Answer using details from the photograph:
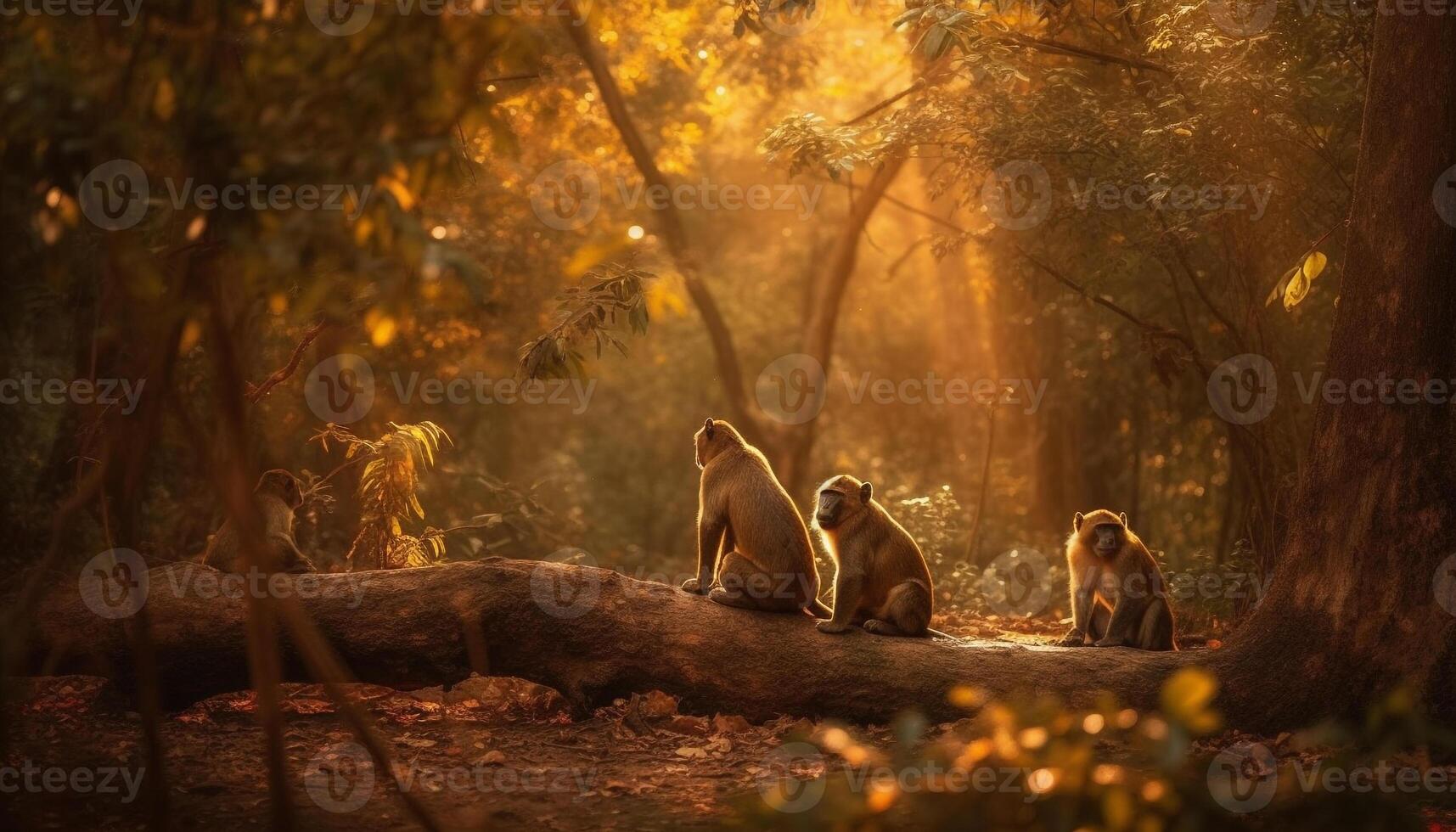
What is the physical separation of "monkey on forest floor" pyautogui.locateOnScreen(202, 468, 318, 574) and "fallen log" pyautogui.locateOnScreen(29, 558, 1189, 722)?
1.00 meters

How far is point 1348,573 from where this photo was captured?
7477mm

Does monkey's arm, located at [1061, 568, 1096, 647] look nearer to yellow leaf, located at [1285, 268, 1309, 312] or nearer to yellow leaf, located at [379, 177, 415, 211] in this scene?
yellow leaf, located at [1285, 268, 1309, 312]

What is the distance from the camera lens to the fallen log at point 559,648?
780 centimetres

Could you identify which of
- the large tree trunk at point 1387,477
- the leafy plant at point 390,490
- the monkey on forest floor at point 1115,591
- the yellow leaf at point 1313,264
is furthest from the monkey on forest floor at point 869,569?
the leafy plant at point 390,490

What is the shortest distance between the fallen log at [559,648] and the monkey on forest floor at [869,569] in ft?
0.83

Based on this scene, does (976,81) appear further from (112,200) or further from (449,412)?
(449,412)

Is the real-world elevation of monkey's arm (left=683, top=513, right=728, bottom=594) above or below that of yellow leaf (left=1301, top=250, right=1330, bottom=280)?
below

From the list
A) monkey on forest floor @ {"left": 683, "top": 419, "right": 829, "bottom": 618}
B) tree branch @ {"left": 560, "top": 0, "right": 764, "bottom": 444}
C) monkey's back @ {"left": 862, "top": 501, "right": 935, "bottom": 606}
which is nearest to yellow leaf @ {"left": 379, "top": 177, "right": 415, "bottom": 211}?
monkey on forest floor @ {"left": 683, "top": 419, "right": 829, "bottom": 618}

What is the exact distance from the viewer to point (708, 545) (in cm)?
862

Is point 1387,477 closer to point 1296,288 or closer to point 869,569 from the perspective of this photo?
point 1296,288

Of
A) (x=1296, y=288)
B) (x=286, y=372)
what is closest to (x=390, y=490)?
(x=286, y=372)

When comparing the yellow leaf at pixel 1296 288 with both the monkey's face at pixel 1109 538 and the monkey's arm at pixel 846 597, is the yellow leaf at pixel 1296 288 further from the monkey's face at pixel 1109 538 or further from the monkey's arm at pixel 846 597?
the monkey's arm at pixel 846 597

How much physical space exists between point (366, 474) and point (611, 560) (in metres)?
12.0

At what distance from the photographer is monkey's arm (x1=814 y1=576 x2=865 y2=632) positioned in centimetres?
812
